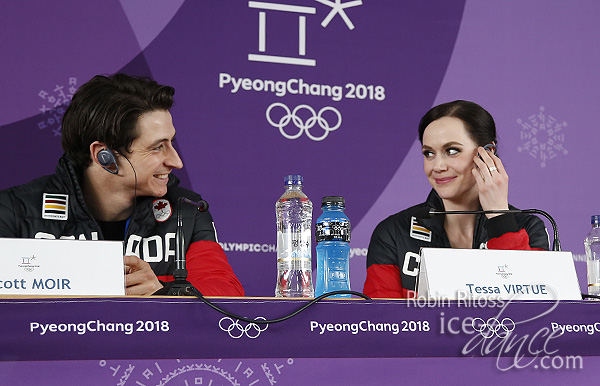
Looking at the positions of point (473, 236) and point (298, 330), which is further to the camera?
point (473, 236)

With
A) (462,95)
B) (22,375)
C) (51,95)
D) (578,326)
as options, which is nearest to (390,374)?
(578,326)

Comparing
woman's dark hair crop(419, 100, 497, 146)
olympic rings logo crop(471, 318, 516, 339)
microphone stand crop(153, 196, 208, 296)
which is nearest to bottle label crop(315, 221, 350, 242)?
microphone stand crop(153, 196, 208, 296)

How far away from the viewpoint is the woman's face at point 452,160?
7.69 ft

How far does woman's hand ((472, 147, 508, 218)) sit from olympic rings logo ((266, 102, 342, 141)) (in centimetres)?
65

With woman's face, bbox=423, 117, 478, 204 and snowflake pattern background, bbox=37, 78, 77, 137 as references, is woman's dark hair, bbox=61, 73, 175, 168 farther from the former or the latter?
woman's face, bbox=423, 117, 478, 204

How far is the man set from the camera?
191cm

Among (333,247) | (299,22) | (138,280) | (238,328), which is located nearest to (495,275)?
(333,247)

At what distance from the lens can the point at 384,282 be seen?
7.00 feet

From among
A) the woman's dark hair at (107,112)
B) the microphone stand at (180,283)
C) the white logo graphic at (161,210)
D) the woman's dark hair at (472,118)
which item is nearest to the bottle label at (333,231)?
the microphone stand at (180,283)

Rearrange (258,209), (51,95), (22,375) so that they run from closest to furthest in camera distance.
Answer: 1. (22,375)
2. (51,95)
3. (258,209)

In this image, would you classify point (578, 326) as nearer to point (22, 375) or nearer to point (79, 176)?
point (22, 375)

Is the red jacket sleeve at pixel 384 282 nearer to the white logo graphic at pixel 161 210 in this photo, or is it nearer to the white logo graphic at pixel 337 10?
the white logo graphic at pixel 161 210

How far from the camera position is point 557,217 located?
2.79 m

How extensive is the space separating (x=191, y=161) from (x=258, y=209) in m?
0.30
